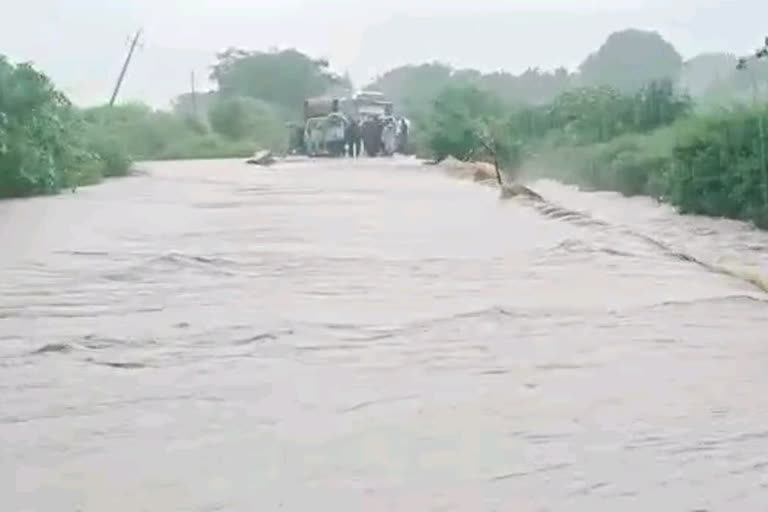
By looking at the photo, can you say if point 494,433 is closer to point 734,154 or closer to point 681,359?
point 681,359

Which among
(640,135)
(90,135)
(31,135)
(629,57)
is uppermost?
(629,57)

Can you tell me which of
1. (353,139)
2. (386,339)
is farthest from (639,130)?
(386,339)

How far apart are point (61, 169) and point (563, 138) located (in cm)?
1363

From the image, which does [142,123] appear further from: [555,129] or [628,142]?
[628,142]

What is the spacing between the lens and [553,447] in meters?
6.63

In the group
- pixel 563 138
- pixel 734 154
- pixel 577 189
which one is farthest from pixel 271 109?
pixel 734 154

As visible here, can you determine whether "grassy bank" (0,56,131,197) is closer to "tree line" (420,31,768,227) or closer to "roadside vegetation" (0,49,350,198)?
"roadside vegetation" (0,49,350,198)

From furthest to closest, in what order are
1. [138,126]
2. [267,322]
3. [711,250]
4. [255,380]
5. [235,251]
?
[138,126] → [711,250] → [235,251] → [267,322] → [255,380]

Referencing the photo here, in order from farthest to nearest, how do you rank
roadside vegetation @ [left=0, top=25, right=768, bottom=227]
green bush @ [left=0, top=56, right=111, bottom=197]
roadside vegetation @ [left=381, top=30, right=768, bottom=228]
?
green bush @ [left=0, top=56, right=111, bottom=197], roadside vegetation @ [left=0, top=25, right=768, bottom=227], roadside vegetation @ [left=381, top=30, right=768, bottom=228]

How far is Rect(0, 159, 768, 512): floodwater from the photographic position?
239 inches

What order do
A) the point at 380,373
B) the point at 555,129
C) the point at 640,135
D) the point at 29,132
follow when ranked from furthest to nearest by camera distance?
the point at 555,129 → the point at 640,135 → the point at 29,132 → the point at 380,373

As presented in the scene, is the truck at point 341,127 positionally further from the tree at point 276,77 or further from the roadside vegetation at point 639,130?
the tree at point 276,77

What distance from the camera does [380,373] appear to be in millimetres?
8555

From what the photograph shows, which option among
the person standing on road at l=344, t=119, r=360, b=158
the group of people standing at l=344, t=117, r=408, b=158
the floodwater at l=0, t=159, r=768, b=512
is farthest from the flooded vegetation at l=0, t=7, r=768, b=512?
the group of people standing at l=344, t=117, r=408, b=158
